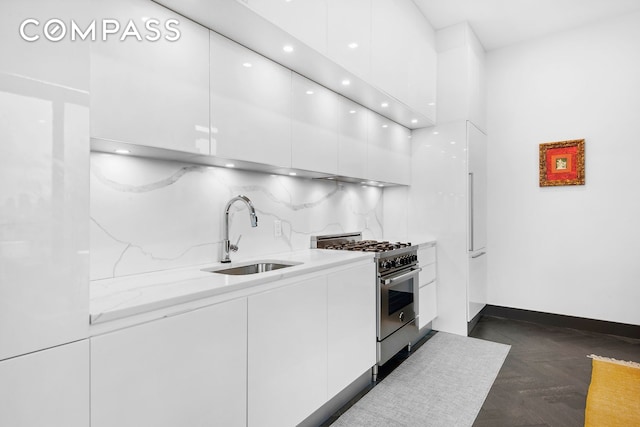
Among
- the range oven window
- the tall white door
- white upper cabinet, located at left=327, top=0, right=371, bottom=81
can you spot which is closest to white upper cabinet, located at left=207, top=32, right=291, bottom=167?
white upper cabinet, located at left=327, top=0, right=371, bottom=81

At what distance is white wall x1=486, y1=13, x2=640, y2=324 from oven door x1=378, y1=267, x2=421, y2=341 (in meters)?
1.76

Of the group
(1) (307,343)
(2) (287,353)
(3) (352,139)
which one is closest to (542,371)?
(1) (307,343)

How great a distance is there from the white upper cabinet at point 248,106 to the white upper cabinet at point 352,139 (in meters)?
0.63

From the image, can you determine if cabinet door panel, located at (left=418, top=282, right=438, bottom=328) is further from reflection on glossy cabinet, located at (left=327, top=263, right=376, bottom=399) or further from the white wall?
the white wall

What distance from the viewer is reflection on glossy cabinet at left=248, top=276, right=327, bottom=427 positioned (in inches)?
62.2

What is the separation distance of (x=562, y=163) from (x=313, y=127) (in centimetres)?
311

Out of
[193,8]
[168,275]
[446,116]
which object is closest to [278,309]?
[168,275]

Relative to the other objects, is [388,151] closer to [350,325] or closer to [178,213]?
[350,325]

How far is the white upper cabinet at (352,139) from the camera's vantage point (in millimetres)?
2766

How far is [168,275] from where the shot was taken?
171 cm

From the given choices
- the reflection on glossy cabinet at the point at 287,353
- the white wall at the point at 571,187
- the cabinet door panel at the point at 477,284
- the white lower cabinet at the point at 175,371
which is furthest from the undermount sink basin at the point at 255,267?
the white wall at the point at 571,187

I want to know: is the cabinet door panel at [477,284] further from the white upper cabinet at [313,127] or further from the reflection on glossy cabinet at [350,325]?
the white upper cabinet at [313,127]

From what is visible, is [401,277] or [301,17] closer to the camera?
Answer: [301,17]

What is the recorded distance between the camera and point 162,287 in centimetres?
142
